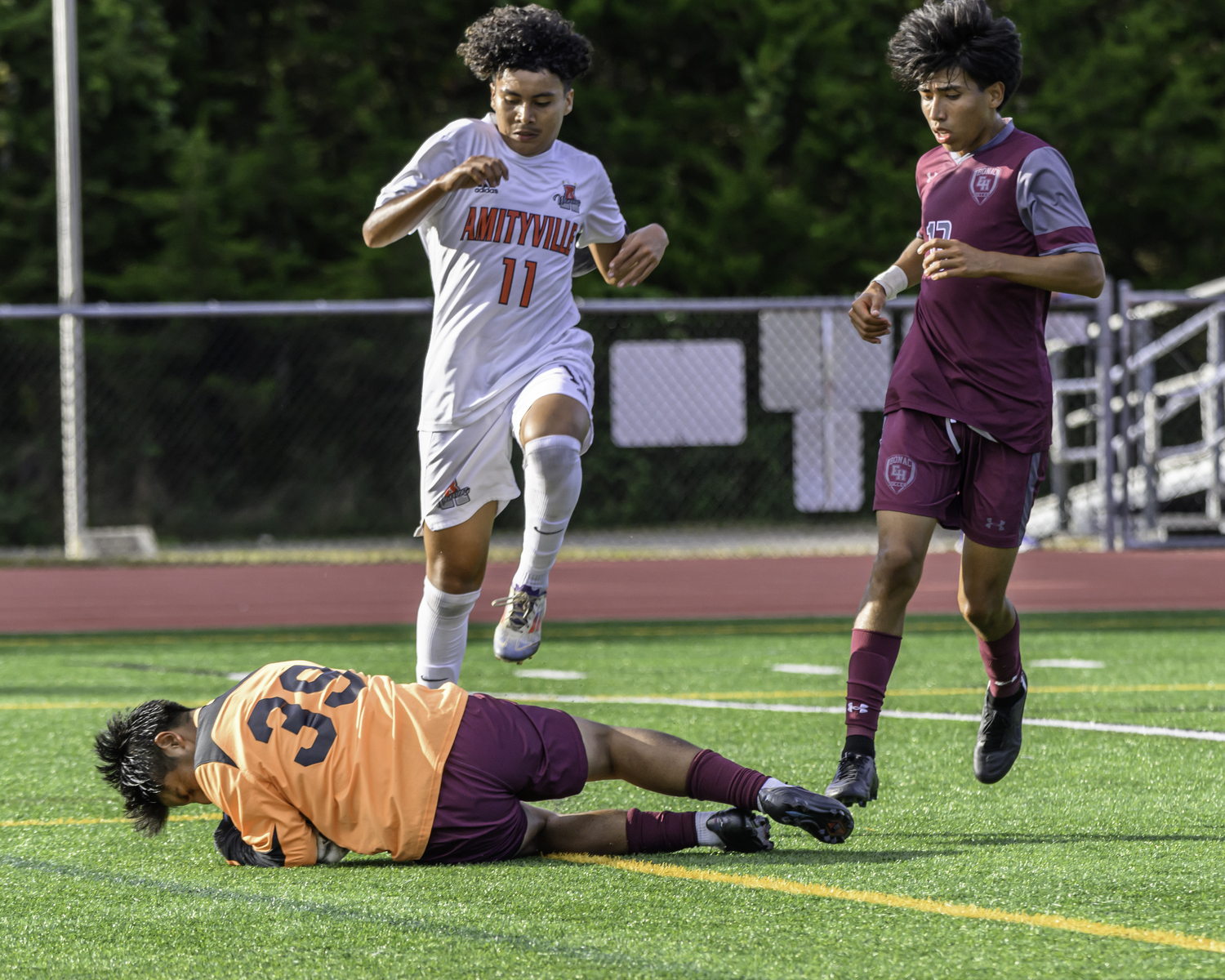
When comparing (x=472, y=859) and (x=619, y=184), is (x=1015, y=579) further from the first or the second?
(x=619, y=184)

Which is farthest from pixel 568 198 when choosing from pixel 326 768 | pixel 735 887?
pixel 735 887

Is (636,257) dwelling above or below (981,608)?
above

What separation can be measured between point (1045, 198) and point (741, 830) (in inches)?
70.9

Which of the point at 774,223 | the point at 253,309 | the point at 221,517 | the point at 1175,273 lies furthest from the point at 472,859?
the point at 1175,273

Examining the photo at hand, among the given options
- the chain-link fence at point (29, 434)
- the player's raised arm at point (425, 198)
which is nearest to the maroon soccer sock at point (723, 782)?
the player's raised arm at point (425, 198)

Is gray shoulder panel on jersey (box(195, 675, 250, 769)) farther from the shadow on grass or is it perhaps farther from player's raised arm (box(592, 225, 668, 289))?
player's raised arm (box(592, 225, 668, 289))

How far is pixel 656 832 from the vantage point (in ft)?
12.2

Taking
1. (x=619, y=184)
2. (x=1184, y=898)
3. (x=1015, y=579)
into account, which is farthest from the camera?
(x=619, y=184)

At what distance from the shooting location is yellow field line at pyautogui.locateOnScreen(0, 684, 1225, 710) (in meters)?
6.51

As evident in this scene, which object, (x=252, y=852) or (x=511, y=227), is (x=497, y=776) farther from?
(x=511, y=227)

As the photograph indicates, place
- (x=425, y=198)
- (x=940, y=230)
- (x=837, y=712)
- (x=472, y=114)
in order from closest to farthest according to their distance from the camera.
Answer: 1. (x=940, y=230)
2. (x=425, y=198)
3. (x=837, y=712)
4. (x=472, y=114)

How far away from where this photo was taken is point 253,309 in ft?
37.1

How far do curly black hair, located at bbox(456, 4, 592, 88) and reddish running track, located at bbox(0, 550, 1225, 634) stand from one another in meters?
Answer: 5.53

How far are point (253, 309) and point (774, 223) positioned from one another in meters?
9.68
